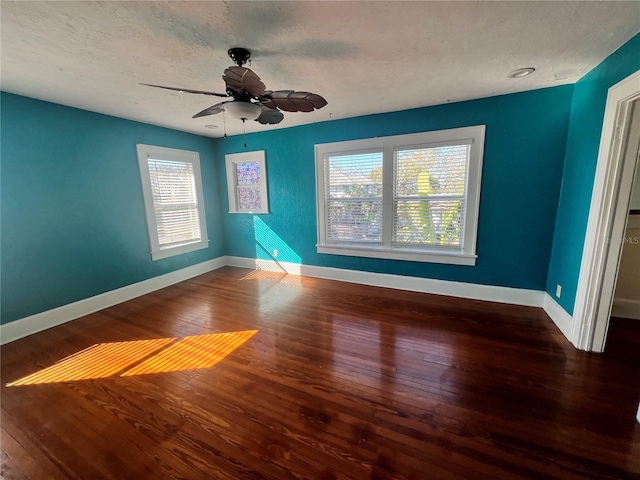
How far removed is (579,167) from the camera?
2.37 m

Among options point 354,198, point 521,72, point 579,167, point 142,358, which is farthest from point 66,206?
point 579,167

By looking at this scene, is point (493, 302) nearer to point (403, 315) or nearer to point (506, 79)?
point (403, 315)

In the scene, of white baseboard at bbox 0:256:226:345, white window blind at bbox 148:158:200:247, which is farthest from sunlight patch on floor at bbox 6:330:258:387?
white window blind at bbox 148:158:200:247

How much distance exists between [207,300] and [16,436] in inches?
78.9

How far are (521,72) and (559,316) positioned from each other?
92.0 inches

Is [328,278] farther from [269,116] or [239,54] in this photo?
[239,54]

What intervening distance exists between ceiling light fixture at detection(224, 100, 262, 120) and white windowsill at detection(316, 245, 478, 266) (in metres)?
2.47

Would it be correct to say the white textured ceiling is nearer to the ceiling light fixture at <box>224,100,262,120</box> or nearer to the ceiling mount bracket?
the ceiling mount bracket

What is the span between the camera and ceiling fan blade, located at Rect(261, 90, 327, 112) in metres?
1.78

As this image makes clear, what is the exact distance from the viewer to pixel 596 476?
125 cm

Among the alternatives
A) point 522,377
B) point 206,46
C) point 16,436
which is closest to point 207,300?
point 16,436

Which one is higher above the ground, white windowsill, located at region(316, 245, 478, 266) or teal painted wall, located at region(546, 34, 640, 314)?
teal painted wall, located at region(546, 34, 640, 314)

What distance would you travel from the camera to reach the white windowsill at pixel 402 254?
10.6 ft

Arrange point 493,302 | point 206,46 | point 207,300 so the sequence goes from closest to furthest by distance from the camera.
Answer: point 206,46 → point 493,302 → point 207,300
